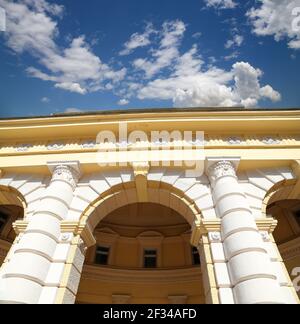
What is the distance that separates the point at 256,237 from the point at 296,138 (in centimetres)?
545

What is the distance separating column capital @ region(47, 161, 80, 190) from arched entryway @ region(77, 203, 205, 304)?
781cm

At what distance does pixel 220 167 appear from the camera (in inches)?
370

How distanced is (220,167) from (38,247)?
22.2 feet

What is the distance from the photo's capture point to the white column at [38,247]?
6617 mm

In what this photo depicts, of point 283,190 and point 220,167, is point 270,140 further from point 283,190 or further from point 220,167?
point 220,167

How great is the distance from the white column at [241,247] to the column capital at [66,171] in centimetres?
527

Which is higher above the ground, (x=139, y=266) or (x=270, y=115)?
(x=270, y=115)

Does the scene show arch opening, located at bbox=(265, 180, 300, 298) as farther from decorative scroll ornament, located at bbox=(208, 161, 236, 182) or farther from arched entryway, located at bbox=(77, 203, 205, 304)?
arched entryway, located at bbox=(77, 203, 205, 304)

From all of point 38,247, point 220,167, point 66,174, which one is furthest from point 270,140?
point 38,247

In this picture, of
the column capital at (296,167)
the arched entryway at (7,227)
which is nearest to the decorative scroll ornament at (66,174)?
the arched entryway at (7,227)

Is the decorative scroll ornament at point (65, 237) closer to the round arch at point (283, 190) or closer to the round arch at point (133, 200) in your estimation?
the round arch at point (133, 200)
